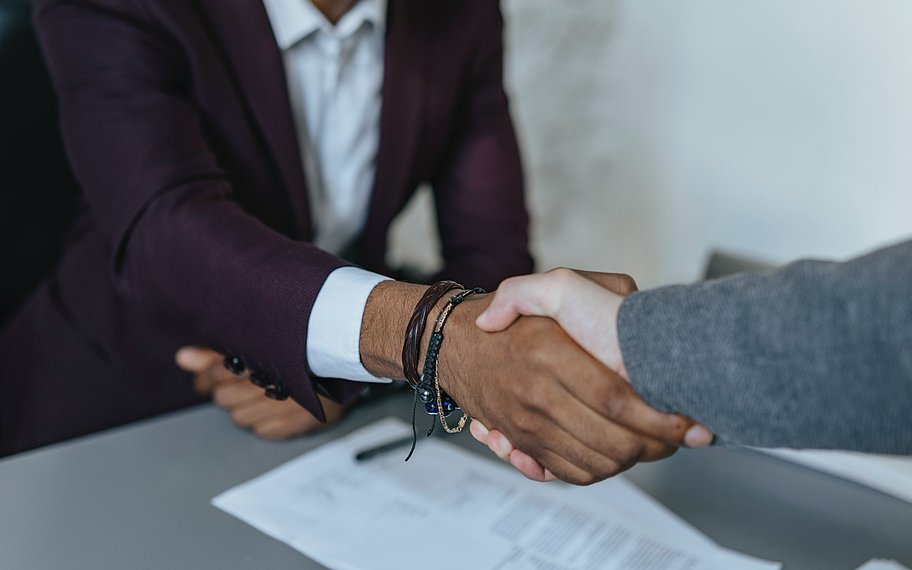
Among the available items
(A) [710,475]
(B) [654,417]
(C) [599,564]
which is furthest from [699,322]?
(A) [710,475]

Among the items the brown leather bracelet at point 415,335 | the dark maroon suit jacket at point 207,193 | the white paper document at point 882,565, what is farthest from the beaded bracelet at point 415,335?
the white paper document at point 882,565

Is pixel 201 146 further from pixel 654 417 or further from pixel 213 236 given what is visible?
pixel 654 417

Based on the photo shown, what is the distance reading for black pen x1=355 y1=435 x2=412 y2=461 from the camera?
3.22 feet

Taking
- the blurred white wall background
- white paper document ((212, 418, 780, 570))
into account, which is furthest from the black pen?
the blurred white wall background

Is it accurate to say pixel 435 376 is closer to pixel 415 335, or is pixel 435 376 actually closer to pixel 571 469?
pixel 415 335

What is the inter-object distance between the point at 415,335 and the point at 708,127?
107 cm

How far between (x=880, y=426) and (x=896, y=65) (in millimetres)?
935

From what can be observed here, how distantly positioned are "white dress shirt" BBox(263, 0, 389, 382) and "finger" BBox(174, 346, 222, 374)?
213mm

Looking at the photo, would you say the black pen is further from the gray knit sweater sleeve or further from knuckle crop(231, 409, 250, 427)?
the gray knit sweater sleeve

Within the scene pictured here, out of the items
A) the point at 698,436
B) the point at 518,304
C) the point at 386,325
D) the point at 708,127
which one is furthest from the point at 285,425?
the point at 708,127

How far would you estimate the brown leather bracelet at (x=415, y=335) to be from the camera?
782 millimetres

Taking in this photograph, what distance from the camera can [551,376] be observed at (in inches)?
28.2

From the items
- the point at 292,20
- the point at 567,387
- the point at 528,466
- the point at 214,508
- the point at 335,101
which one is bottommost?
the point at 214,508

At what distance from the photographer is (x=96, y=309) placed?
1246mm
